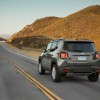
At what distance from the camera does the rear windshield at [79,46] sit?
13.1 m

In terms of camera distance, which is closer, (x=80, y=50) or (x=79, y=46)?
(x=80, y=50)

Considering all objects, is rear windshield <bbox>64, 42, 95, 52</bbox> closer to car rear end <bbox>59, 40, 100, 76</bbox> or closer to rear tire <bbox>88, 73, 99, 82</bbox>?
car rear end <bbox>59, 40, 100, 76</bbox>

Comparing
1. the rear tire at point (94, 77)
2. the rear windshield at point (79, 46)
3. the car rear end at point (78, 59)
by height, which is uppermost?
the rear windshield at point (79, 46)

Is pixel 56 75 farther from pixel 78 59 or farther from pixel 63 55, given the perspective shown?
pixel 78 59

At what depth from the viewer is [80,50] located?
13062mm

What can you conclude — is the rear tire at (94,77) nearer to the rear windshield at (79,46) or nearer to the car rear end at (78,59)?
the car rear end at (78,59)

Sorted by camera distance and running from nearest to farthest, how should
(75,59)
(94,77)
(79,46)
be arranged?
(75,59), (79,46), (94,77)

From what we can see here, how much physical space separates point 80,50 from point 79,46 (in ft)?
0.77

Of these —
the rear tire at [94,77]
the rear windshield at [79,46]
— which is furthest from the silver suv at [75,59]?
the rear tire at [94,77]

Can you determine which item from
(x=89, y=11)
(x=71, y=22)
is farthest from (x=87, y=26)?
(x=89, y=11)

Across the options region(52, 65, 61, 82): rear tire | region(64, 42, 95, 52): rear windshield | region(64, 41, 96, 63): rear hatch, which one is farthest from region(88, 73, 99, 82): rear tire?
region(52, 65, 61, 82): rear tire

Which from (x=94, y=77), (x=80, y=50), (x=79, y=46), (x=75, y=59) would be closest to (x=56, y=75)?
(x=75, y=59)

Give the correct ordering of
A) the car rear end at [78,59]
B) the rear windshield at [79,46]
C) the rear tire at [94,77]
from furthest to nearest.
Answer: the rear tire at [94,77] → the rear windshield at [79,46] → the car rear end at [78,59]

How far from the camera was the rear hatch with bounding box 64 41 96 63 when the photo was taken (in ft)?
42.4
